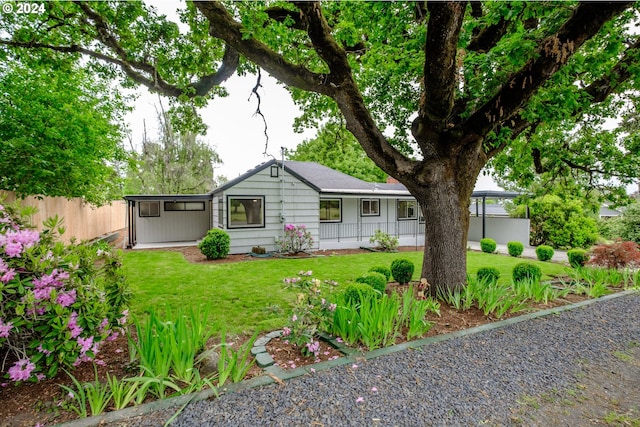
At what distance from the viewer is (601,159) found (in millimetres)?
5840

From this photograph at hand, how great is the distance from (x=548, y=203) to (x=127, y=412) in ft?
53.4

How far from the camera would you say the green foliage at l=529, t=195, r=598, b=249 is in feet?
42.0

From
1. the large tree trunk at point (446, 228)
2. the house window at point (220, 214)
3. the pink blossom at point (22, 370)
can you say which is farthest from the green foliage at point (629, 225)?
the pink blossom at point (22, 370)

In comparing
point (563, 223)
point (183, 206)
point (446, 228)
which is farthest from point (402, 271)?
point (183, 206)

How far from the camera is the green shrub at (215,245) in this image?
9688mm

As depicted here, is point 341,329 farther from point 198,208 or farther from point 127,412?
point 198,208

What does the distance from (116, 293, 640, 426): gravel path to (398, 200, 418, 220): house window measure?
1203 centimetres

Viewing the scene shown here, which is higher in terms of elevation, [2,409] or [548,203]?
[548,203]

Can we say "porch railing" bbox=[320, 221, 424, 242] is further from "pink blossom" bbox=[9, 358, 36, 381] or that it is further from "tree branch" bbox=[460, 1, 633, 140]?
"pink blossom" bbox=[9, 358, 36, 381]

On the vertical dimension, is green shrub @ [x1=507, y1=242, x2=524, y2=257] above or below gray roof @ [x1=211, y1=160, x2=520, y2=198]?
below

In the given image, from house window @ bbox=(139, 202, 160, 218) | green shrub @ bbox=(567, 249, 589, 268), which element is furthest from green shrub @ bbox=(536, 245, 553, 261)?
house window @ bbox=(139, 202, 160, 218)

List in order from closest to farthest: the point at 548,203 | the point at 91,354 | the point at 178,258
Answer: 1. the point at 91,354
2. the point at 178,258
3. the point at 548,203

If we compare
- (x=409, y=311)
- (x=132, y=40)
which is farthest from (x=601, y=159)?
(x=132, y=40)

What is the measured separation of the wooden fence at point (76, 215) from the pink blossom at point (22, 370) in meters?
3.13
